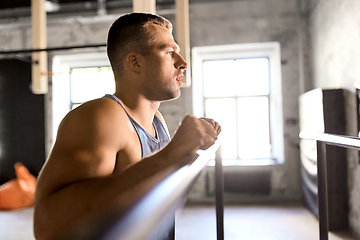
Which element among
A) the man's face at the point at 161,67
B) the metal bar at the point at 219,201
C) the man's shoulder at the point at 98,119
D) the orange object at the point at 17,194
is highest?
the man's face at the point at 161,67

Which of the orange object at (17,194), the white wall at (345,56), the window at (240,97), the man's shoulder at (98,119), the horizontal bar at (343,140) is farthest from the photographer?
the window at (240,97)

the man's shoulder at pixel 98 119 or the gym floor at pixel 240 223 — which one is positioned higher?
the man's shoulder at pixel 98 119

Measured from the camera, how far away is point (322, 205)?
3.90 feet

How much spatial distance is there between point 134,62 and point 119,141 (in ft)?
1.24


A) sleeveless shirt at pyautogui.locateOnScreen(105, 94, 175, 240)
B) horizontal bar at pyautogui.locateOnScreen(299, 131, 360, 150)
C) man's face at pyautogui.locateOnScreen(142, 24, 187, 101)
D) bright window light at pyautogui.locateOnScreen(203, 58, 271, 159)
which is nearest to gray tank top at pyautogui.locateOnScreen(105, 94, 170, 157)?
sleeveless shirt at pyautogui.locateOnScreen(105, 94, 175, 240)

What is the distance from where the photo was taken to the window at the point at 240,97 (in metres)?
4.51

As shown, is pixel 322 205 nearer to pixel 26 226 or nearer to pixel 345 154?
pixel 345 154

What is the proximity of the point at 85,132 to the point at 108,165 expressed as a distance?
0.11 meters

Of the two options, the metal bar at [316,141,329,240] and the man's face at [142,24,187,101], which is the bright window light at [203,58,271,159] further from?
the man's face at [142,24,187,101]

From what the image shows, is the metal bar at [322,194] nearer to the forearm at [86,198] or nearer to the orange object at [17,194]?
the forearm at [86,198]

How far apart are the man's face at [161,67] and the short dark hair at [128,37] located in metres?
0.03

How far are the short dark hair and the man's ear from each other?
2 centimetres

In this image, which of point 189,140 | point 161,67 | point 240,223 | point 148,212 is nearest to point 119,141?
point 189,140

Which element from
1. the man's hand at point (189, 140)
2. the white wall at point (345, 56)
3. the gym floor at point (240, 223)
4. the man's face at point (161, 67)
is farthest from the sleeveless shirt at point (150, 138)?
the white wall at point (345, 56)
